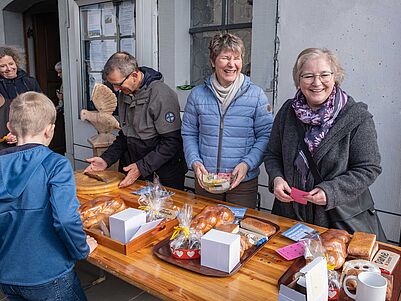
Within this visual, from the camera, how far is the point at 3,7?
536 cm

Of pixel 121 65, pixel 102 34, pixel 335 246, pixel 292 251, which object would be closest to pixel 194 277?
pixel 292 251

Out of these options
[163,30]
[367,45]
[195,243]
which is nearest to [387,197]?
[367,45]

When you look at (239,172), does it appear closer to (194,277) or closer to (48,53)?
(194,277)

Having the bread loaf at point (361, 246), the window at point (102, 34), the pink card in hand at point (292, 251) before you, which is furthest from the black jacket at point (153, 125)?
the window at point (102, 34)

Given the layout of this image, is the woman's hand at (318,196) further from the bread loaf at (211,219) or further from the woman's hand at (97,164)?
the woman's hand at (97,164)

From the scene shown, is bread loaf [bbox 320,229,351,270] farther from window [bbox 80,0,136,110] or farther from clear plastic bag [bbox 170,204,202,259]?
window [bbox 80,0,136,110]

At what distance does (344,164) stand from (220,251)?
25.0 inches

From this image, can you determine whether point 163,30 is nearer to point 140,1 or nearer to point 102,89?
point 140,1

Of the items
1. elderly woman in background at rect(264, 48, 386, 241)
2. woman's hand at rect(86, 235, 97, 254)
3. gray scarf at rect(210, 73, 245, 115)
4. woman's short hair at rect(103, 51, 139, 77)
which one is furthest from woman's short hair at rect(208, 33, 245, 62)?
woman's hand at rect(86, 235, 97, 254)

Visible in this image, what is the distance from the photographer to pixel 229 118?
1.89 m

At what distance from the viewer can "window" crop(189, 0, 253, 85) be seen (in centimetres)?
294

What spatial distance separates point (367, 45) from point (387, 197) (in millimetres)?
909

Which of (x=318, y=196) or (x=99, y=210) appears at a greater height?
A: (x=318, y=196)

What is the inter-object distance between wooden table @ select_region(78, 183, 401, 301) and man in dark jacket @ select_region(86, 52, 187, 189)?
31.1 inches
